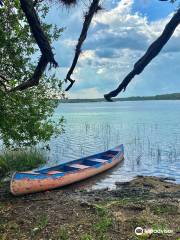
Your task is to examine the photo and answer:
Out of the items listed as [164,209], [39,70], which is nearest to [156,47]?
[39,70]

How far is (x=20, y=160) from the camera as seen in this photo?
1012 inches

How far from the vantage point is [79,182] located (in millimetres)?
21500

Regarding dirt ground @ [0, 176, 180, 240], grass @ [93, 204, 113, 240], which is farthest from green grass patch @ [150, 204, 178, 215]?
grass @ [93, 204, 113, 240]

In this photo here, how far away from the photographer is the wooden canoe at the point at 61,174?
16203 mm

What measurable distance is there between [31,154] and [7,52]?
12.9m

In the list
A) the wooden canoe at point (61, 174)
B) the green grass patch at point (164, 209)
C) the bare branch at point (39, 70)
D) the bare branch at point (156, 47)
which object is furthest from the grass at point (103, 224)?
the bare branch at point (156, 47)

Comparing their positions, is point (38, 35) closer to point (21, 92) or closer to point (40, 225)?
point (40, 225)

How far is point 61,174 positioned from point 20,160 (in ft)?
23.7

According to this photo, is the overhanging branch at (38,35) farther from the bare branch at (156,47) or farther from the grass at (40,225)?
the grass at (40,225)

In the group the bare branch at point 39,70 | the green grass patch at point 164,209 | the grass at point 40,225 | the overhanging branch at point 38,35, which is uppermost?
the overhanging branch at point 38,35

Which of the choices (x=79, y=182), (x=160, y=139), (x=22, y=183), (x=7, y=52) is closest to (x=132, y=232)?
(x=22, y=183)

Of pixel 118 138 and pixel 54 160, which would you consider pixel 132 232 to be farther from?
pixel 118 138

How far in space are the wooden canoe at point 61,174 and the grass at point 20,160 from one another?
3520mm

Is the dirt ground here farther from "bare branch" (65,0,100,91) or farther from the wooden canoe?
"bare branch" (65,0,100,91)
